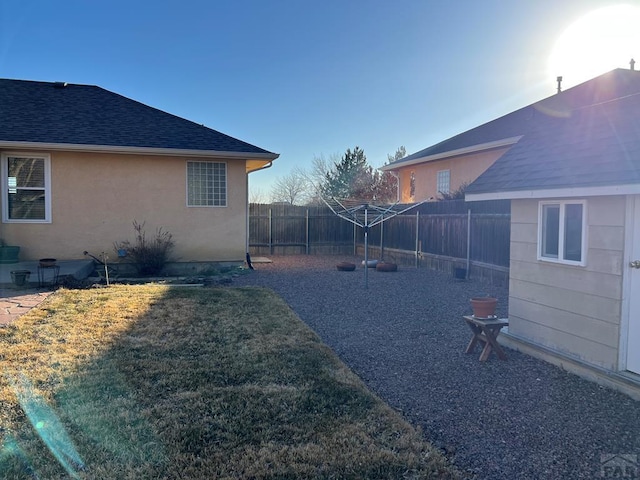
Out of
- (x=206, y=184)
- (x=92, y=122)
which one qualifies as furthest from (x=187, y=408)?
(x=92, y=122)

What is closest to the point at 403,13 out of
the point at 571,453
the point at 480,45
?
the point at 480,45

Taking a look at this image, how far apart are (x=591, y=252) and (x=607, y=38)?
→ 10.6 metres

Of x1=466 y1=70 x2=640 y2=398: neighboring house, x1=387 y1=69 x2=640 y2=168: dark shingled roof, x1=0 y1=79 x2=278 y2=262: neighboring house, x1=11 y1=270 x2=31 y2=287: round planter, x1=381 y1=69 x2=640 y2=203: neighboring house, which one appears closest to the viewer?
x1=466 y1=70 x2=640 y2=398: neighboring house

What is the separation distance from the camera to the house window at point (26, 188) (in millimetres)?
11031

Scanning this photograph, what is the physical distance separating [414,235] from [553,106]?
743cm

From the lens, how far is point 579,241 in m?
4.97

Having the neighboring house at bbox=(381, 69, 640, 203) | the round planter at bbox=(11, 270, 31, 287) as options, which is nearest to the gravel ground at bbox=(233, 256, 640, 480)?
the round planter at bbox=(11, 270, 31, 287)

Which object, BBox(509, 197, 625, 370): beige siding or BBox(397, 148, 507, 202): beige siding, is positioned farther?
BBox(397, 148, 507, 202): beige siding

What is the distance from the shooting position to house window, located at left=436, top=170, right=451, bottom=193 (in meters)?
18.8

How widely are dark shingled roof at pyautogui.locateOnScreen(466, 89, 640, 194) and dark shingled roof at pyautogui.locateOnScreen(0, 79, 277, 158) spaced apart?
23.7 ft

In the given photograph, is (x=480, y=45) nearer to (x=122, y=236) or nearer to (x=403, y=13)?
(x=403, y=13)

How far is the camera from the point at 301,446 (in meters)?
3.27

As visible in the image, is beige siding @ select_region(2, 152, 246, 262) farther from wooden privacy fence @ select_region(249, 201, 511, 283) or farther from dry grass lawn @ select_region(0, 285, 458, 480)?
wooden privacy fence @ select_region(249, 201, 511, 283)

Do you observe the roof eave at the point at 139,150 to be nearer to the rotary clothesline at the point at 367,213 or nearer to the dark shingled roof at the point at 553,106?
the rotary clothesline at the point at 367,213
